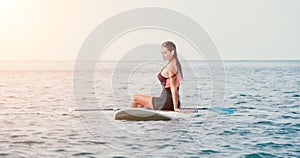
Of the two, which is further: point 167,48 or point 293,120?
point 293,120

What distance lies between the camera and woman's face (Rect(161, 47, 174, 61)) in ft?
51.0

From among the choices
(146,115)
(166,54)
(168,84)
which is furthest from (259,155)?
(146,115)

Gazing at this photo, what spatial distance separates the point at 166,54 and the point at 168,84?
39.5 inches

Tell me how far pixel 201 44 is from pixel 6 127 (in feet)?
23.7

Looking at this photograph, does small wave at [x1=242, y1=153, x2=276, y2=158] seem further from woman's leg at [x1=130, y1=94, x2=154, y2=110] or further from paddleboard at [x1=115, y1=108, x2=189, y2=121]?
woman's leg at [x1=130, y1=94, x2=154, y2=110]

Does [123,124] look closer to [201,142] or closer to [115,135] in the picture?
[115,135]

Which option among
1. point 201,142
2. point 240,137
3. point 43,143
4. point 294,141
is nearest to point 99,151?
point 43,143

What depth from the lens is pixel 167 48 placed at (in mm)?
15594

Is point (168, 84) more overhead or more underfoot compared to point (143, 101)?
more overhead

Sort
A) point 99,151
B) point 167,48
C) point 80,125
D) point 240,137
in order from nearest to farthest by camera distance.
Result: point 99,151 < point 240,137 < point 167,48 < point 80,125

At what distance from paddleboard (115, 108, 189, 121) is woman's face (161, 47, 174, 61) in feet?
5.90

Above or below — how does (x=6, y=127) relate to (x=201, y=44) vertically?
below

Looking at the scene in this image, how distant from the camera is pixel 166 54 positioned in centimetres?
1562

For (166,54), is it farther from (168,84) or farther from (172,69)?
(168,84)
